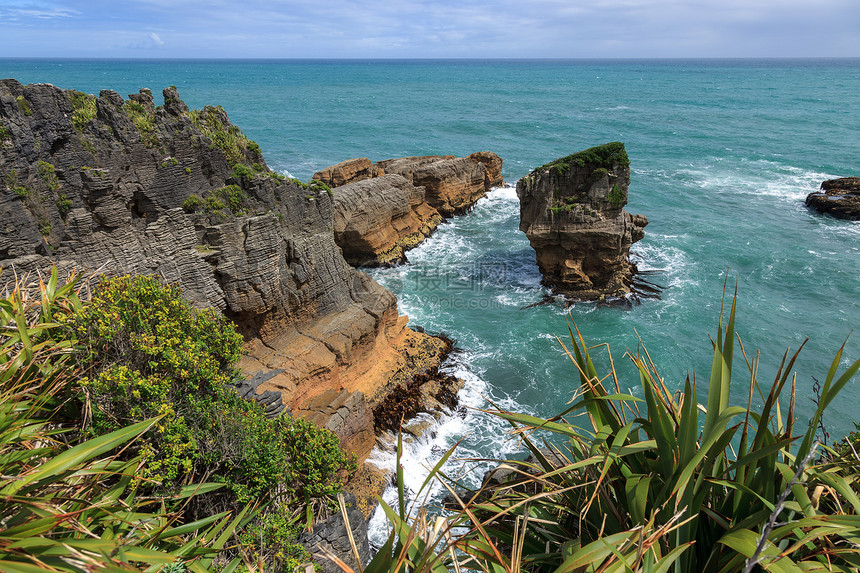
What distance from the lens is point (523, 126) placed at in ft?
260

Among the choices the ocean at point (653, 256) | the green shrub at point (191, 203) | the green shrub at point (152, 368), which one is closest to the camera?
the green shrub at point (152, 368)

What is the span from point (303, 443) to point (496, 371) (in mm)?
13202

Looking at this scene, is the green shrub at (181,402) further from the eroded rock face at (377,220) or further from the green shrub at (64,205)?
the eroded rock face at (377,220)

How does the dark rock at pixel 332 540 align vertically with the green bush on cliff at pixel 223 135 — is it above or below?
below

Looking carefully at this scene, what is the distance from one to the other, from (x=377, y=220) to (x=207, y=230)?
16.8 meters

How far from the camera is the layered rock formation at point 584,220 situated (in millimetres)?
26156

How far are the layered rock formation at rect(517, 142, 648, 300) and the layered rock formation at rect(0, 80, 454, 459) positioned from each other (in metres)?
11.4

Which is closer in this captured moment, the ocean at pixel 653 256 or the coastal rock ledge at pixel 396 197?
the ocean at pixel 653 256

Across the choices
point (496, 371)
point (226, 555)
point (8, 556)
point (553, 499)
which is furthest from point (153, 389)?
point (496, 371)

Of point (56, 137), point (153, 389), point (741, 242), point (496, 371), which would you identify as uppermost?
point (56, 137)

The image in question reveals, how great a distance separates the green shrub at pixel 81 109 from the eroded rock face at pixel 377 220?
1647cm

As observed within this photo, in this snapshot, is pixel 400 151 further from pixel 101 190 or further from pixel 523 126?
pixel 101 190

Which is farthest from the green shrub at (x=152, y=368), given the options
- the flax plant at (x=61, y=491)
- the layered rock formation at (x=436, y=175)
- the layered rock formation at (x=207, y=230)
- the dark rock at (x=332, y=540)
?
the layered rock formation at (x=436, y=175)

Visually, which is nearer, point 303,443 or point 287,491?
point 287,491
